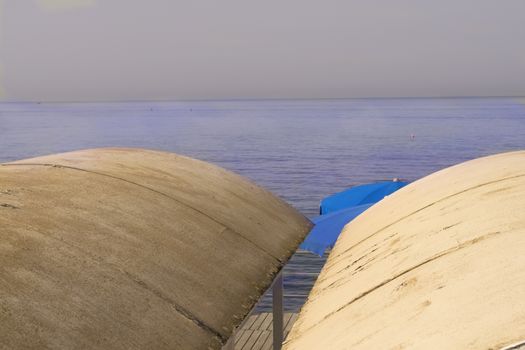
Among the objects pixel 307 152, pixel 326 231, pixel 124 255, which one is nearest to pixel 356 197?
pixel 326 231

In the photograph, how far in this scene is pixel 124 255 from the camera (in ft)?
19.2

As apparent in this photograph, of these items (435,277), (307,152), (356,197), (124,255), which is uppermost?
(435,277)

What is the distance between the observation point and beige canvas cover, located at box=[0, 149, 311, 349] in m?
4.66

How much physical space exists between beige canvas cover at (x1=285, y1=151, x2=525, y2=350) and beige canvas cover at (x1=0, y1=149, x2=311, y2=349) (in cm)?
89

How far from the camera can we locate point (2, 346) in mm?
4031

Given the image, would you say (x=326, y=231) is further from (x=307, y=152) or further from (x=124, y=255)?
(x=307, y=152)

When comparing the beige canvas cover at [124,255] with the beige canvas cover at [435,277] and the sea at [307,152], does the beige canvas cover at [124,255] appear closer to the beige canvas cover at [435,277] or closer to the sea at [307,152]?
the beige canvas cover at [435,277]

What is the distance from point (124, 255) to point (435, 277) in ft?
8.87

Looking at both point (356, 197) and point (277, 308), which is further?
point (356, 197)

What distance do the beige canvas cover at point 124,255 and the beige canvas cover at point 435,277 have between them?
2.93ft

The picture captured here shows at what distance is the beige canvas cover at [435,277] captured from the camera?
3.45 m

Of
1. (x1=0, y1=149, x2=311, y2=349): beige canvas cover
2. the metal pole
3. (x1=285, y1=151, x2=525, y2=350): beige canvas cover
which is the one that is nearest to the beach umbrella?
the metal pole

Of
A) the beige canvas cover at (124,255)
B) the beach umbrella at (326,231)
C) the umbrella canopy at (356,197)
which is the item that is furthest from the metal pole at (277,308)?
the umbrella canopy at (356,197)

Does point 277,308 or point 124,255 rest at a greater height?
point 124,255
